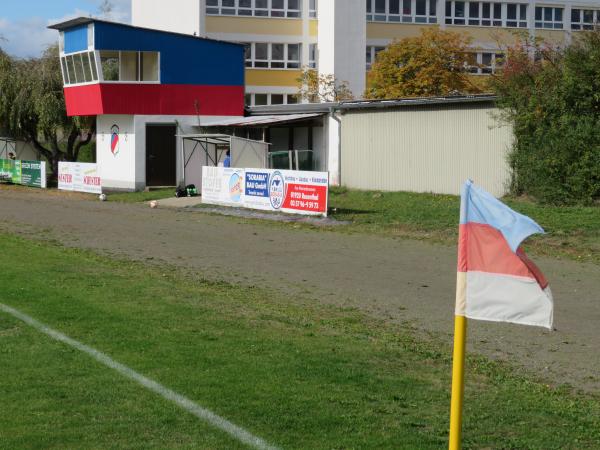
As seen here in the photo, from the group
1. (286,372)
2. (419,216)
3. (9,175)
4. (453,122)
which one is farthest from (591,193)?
(9,175)

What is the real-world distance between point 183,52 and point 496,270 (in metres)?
36.2

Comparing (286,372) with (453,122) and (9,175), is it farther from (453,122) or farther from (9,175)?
(9,175)

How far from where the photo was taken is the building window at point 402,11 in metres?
60.8

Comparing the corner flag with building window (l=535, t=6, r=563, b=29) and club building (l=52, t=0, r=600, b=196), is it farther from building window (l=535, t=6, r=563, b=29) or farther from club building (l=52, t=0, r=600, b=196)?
building window (l=535, t=6, r=563, b=29)

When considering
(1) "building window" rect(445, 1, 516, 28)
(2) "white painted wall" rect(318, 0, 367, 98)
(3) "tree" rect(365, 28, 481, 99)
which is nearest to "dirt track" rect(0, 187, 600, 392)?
(3) "tree" rect(365, 28, 481, 99)

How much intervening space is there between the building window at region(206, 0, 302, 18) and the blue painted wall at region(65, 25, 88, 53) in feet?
71.0

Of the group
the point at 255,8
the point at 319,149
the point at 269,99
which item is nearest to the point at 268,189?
the point at 319,149

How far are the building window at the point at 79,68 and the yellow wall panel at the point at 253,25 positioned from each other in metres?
21.3

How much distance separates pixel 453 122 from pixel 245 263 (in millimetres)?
14733

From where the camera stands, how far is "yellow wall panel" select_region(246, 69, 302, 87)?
205ft

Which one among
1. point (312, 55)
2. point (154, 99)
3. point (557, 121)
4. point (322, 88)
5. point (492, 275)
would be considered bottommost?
point (492, 275)

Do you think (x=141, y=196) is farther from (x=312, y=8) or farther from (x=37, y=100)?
(x=312, y=8)

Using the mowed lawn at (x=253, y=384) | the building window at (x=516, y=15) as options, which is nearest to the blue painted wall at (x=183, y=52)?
the mowed lawn at (x=253, y=384)

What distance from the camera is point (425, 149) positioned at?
104 ft
